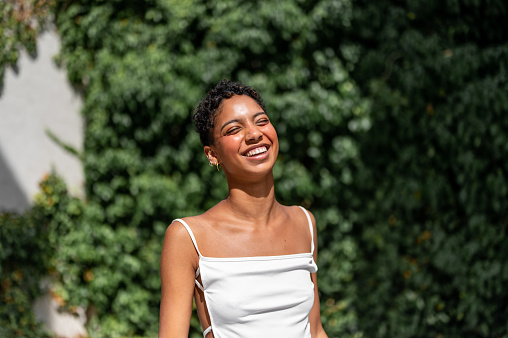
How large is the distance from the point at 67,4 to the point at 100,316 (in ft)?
8.12

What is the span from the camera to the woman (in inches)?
66.1

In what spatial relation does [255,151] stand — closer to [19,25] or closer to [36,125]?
[36,125]

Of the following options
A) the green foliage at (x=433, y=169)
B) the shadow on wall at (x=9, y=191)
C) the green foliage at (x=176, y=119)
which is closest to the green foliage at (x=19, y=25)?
the green foliage at (x=176, y=119)

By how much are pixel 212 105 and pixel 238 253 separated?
0.44 meters

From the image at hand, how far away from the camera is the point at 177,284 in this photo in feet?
5.51

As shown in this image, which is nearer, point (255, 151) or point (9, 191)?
point (255, 151)

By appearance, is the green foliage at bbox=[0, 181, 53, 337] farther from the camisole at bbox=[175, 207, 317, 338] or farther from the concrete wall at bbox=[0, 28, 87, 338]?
the camisole at bbox=[175, 207, 317, 338]

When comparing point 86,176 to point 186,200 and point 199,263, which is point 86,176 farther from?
point 199,263

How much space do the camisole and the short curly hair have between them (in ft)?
0.95

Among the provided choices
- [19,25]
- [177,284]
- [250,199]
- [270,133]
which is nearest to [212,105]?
[270,133]

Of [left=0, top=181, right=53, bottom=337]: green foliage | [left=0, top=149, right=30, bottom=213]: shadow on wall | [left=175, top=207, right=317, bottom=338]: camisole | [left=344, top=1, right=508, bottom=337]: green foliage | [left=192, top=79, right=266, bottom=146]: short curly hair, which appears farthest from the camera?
[left=0, top=149, right=30, bottom=213]: shadow on wall

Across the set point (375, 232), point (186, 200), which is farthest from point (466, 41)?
point (186, 200)

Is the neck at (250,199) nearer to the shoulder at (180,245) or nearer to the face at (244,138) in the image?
the face at (244,138)

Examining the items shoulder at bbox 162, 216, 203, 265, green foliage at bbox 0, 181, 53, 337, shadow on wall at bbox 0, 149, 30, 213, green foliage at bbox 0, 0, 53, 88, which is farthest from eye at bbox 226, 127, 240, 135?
green foliage at bbox 0, 0, 53, 88
